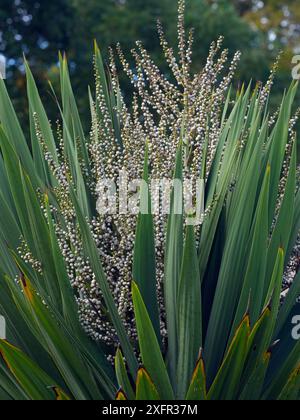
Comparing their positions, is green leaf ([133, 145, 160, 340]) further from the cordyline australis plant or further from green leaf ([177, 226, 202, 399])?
green leaf ([177, 226, 202, 399])

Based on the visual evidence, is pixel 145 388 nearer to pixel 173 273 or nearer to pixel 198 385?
pixel 198 385

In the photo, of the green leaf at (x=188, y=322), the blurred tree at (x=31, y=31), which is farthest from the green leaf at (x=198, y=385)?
the blurred tree at (x=31, y=31)

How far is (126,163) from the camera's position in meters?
3.04

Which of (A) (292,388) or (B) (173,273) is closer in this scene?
(A) (292,388)

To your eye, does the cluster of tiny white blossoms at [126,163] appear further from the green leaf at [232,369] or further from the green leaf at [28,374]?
the green leaf at [232,369]

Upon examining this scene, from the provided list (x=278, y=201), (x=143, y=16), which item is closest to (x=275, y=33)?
(x=143, y=16)

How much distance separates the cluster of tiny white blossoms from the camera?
9.32ft

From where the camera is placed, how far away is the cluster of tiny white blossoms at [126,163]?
2.84 m

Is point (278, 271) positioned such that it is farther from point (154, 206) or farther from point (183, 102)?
point (183, 102)

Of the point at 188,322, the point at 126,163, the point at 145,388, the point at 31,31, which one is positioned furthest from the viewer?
the point at 31,31

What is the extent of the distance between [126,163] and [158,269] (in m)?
0.40

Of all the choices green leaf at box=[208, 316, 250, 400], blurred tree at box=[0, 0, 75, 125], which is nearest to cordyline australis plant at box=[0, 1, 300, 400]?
green leaf at box=[208, 316, 250, 400]

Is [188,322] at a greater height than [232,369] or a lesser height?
greater

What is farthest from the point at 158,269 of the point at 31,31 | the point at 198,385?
the point at 31,31
